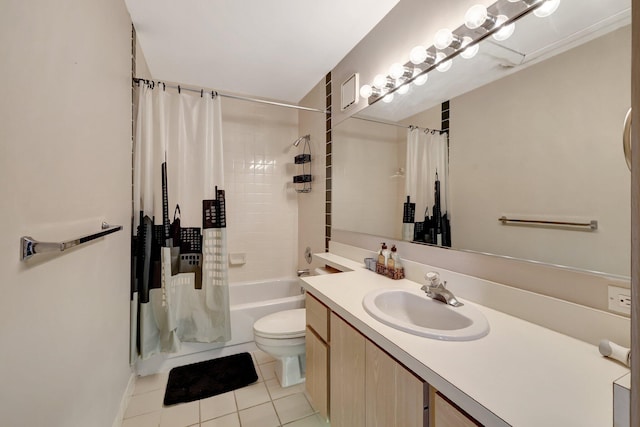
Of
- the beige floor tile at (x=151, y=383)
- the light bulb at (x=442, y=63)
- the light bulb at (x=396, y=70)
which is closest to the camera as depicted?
the light bulb at (x=442, y=63)

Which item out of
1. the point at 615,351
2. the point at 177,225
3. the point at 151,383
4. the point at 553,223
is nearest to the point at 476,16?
the point at 553,223

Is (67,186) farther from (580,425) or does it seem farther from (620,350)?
(620,350)

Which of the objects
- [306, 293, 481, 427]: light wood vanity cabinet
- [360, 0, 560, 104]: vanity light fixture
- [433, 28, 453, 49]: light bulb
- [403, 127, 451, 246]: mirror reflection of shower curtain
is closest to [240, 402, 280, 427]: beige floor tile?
[306, 293, 481, 427]: light wood vanity cabinet

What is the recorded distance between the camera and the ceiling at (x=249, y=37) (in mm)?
1533

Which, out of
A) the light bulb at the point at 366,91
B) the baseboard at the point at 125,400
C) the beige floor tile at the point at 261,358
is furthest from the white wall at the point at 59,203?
the light bulb at the point at 366,91

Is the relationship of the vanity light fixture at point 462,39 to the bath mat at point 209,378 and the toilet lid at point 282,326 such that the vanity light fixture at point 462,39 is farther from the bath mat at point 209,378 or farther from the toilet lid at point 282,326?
the bath mat at point 209,378

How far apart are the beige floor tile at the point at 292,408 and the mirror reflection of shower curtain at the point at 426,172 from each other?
1225 millimetres

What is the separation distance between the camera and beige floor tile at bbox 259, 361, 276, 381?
1877 mm

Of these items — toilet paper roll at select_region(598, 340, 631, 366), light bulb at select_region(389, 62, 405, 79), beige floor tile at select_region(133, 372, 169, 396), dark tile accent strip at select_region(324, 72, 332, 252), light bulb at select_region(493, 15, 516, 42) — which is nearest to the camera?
toilet paper roll at select_region(598, 340, 631, 366)

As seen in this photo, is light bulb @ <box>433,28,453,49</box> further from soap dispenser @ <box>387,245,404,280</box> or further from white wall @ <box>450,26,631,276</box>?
soap dispenser @ <box>387,245,404,280</box>

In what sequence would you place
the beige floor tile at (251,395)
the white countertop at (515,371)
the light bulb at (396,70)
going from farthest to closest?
1. the beige floor tile at (251,395)
2. the light bulb at (396,70)
3. the white countertop at (515,371)

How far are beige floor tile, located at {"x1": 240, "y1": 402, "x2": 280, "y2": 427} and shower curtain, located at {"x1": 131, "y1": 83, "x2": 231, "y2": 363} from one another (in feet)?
1.92

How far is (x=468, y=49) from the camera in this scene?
1.19 metres

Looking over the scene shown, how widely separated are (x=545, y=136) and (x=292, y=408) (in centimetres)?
191
